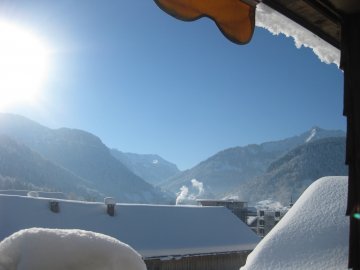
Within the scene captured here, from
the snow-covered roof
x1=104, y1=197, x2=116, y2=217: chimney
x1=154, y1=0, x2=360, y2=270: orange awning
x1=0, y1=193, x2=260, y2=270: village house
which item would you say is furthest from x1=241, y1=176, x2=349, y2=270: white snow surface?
x1=104, y1=197, x2=116, y2=217: chimney

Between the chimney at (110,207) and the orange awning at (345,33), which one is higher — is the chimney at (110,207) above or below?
below

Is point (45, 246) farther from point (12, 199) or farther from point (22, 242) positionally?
point (12, 199)

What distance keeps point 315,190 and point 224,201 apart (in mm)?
53015

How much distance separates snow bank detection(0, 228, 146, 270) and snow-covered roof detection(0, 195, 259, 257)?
2004 centimetres

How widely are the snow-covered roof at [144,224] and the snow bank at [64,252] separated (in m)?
20.0

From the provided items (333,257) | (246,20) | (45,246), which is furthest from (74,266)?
(333,257)

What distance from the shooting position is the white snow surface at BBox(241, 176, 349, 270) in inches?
233

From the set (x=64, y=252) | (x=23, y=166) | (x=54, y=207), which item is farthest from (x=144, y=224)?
(x=23, y=166)

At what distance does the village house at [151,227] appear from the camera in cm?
2273

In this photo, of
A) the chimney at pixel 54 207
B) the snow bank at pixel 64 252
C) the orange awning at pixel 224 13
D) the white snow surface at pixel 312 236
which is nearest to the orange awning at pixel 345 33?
the orange awning at pixel 224 13

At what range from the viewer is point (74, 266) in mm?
1839

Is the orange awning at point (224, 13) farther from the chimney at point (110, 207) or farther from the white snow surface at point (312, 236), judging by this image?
the chimney at point (110, 207)

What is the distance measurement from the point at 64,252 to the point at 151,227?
81.3 feet

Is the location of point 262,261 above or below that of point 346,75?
below
